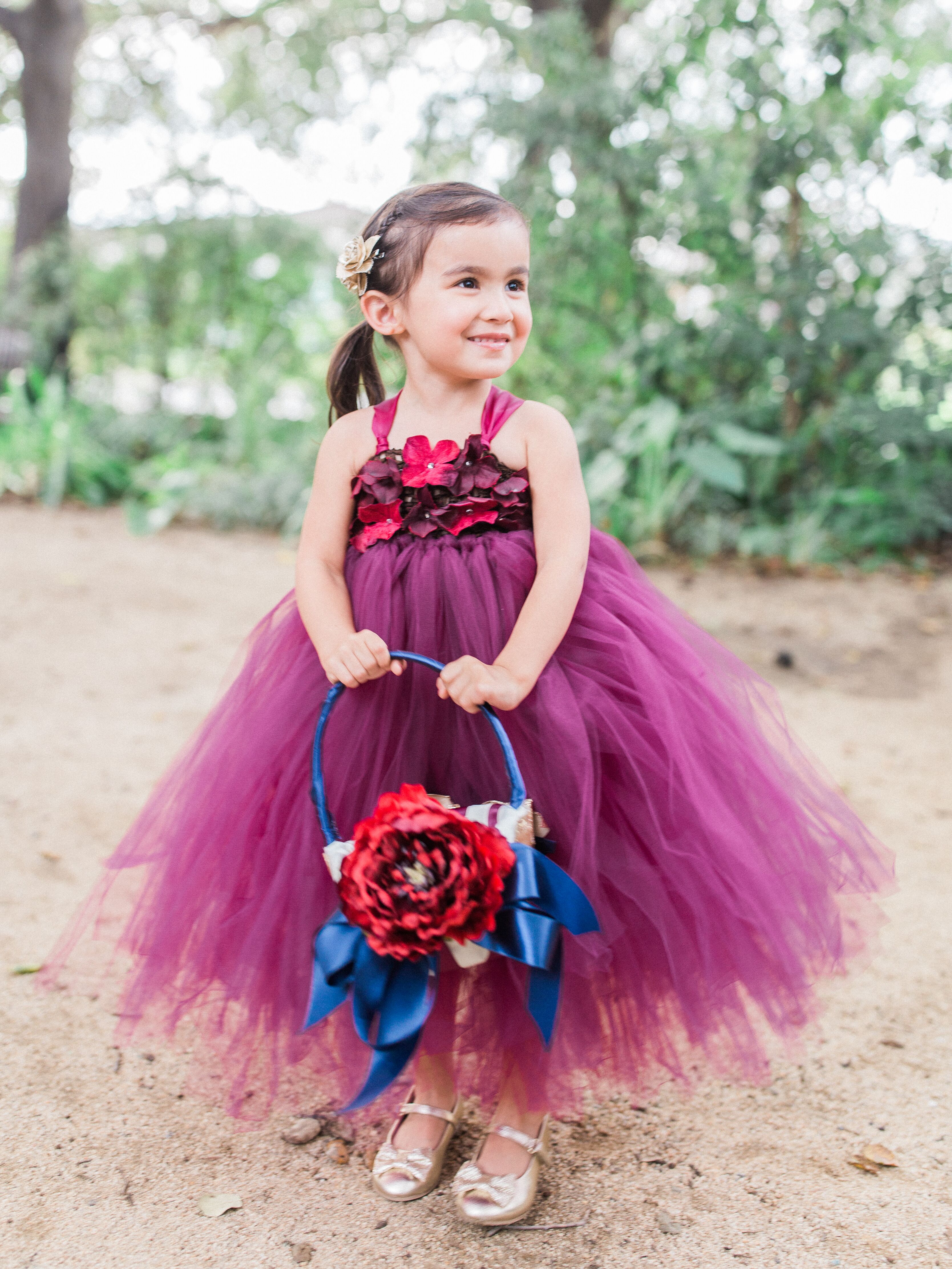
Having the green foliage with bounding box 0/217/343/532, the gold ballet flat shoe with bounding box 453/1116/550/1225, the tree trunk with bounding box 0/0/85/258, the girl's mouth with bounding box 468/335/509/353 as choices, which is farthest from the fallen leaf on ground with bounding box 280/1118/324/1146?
the tree trunk with bounding box 0/0/85/258

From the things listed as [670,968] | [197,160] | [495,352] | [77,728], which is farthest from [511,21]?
[670,968]

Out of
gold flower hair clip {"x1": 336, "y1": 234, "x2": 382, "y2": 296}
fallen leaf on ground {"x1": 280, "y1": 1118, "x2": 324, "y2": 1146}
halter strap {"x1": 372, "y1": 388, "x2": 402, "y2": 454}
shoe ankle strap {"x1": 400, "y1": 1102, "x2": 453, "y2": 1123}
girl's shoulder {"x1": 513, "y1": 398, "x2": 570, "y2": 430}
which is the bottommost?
fallen leaf on ground {"x1": 280, "y1": 1118, "x2": 324, "y2": 1146}

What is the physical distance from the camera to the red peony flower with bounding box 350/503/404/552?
1.72 m

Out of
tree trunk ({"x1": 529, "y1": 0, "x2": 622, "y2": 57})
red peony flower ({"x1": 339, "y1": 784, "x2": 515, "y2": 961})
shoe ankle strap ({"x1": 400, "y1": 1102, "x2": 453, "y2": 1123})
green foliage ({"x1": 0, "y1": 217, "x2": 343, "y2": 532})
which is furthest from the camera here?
green foliage ({"x1": 0, "y1": 217, "x2": 343, "y2": 532})

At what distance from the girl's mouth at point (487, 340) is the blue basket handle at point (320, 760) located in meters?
0.52

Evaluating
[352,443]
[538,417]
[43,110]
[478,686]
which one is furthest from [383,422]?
[43,110]

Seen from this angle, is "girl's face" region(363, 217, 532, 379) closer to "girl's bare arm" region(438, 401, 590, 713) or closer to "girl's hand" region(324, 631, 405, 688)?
"girl's bare arm" region(438, 401, 590, 713)

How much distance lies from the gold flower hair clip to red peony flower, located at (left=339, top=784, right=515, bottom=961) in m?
0.92

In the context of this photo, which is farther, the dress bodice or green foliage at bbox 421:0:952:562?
green foliage at bbox 421:0:952:562

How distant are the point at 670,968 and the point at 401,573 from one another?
0.76 metres

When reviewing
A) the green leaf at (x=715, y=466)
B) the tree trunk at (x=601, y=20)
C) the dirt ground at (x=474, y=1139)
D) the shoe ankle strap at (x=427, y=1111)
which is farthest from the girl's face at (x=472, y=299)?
the tree trunk at (x=601, y=20)

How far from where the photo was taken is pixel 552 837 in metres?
1.63

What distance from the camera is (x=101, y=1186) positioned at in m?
1.72

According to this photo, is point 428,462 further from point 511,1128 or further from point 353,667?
point 511,1128
